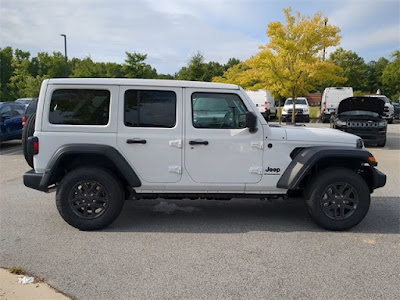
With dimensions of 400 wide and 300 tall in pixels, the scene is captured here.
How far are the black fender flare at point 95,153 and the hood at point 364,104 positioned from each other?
966cm

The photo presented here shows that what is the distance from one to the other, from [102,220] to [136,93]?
1.67 metres

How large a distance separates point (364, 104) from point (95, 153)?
1022 cm

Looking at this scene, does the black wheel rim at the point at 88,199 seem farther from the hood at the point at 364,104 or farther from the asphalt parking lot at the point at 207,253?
the hood at the point at 364,104

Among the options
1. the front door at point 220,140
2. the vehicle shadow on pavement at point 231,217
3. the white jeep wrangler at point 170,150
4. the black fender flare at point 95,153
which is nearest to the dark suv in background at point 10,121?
the vehicle shadow on pavement at point 231,217

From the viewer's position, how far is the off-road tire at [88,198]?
421 cm

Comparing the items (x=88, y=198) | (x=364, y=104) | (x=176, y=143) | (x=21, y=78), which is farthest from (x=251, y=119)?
(x=21, y=78)

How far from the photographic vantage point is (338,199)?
4305 millimetres

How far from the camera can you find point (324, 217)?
4289 mm

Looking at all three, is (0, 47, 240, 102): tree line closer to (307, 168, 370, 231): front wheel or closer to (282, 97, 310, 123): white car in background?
(282, 97, 310, 123): white car in background

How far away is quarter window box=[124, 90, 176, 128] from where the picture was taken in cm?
430

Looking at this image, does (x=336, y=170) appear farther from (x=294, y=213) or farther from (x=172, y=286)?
(x=172, y=286)

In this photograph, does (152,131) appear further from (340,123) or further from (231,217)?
(340,123)

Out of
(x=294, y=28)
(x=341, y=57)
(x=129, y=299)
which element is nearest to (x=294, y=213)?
(x=129, y=299)

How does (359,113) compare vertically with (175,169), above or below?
above
